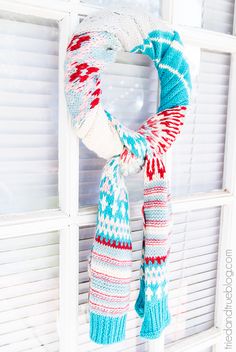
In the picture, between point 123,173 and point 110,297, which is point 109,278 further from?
point 123,173

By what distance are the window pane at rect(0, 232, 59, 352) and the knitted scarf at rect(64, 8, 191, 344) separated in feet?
0.45

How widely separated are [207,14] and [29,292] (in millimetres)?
940

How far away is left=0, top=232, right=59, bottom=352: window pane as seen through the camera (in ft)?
3.17

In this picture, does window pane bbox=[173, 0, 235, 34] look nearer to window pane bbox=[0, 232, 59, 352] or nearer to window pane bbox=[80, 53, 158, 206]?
window pane bbox=[80, 53, 158, 206]

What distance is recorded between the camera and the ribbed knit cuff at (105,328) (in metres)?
0.92

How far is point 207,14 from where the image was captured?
4.03 feet

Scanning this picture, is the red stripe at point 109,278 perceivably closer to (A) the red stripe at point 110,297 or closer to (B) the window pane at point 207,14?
(A) the red stripe at point 110,297

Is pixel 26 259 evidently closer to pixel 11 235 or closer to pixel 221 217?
pixel 11 235

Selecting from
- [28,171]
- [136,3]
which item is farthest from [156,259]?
[136,3]

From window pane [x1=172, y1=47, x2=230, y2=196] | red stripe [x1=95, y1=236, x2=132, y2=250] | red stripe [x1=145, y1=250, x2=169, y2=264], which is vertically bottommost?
red stripe [x1=145, y1=250, x2=169, y2=264]

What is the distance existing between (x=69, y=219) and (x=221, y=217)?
0.63 m

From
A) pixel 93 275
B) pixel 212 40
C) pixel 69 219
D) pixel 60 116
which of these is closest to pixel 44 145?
pixel 60 116

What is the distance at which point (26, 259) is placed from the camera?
3.23 ft

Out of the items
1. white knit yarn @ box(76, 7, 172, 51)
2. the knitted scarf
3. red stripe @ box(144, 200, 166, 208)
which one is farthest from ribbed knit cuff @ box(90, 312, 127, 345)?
white knit yarn @ box(76, 7, 172, 51)
